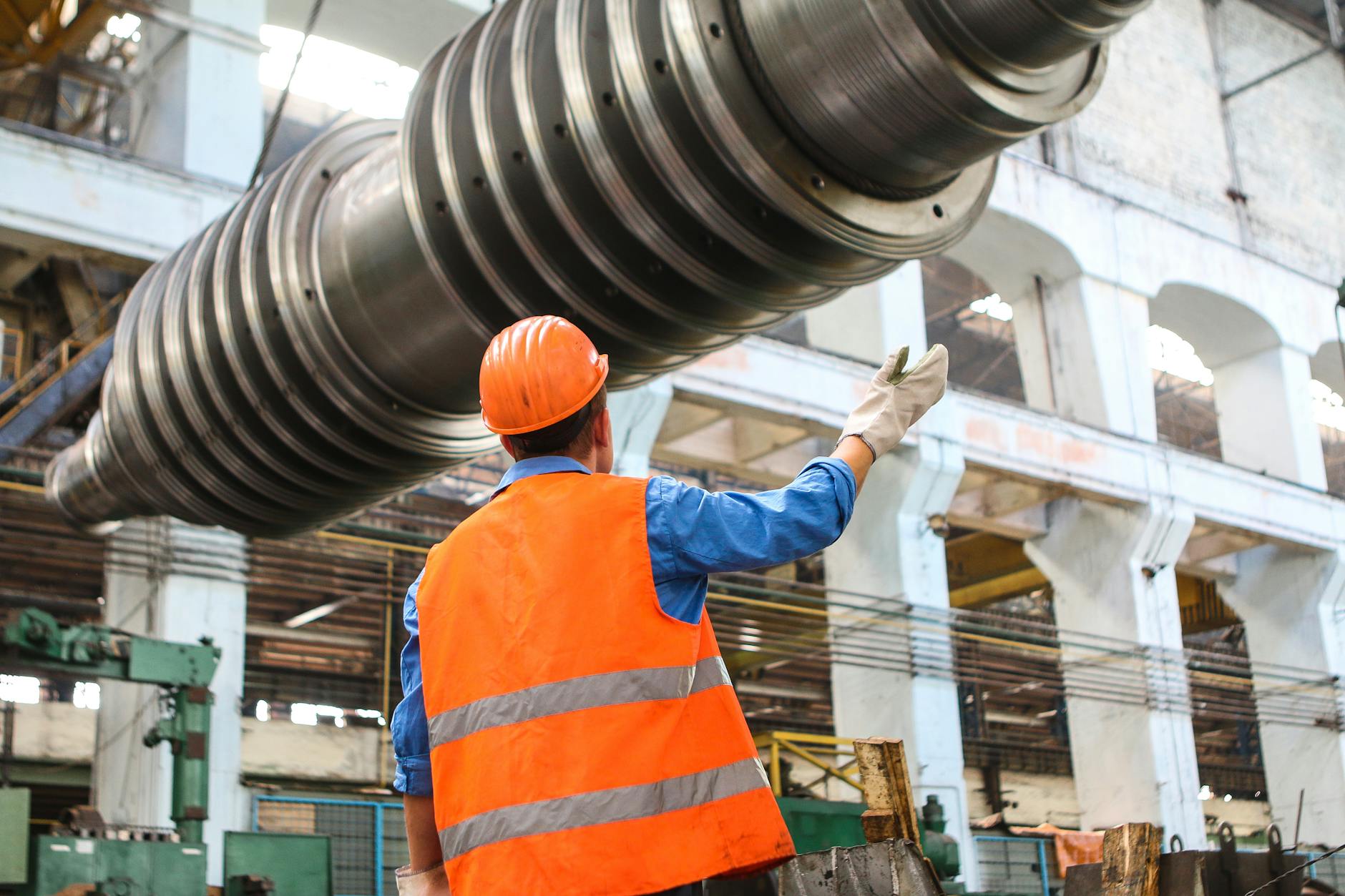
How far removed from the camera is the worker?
7.08 ft

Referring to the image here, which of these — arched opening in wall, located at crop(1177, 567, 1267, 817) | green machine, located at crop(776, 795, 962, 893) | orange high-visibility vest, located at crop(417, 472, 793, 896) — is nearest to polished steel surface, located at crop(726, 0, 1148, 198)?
orange high-visibility vest, located at crop(417, 472, 793, 896)

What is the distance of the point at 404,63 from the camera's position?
13.4 m

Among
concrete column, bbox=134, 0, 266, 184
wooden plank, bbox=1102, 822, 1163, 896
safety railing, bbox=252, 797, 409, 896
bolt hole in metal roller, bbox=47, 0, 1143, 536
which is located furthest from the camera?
concrete column, bbox=134, 0, 266, 184

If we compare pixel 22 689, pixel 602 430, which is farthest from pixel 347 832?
pixel 22 689

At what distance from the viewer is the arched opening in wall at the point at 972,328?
22281 mm

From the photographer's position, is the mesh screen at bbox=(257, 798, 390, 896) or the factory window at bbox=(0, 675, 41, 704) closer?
the mesh screen at bbox=(257, 798, 390, 896)

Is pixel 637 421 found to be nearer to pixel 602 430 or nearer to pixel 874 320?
pixel 874 320

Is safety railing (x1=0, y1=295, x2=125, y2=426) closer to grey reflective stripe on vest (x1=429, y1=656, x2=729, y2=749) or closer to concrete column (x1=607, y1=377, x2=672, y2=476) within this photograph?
concrete column (x1=607, y1=377, x2=672, y2=476)

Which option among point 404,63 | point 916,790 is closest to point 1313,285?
point 916,790

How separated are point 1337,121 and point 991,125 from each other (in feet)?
73.4

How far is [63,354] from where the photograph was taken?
11.3m

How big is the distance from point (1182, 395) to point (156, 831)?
69.8 ft

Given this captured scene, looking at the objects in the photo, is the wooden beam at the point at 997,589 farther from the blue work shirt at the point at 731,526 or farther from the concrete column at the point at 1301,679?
the blue work shirt at the point at 731,526

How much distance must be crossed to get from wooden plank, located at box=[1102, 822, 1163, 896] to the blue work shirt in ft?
6.46
